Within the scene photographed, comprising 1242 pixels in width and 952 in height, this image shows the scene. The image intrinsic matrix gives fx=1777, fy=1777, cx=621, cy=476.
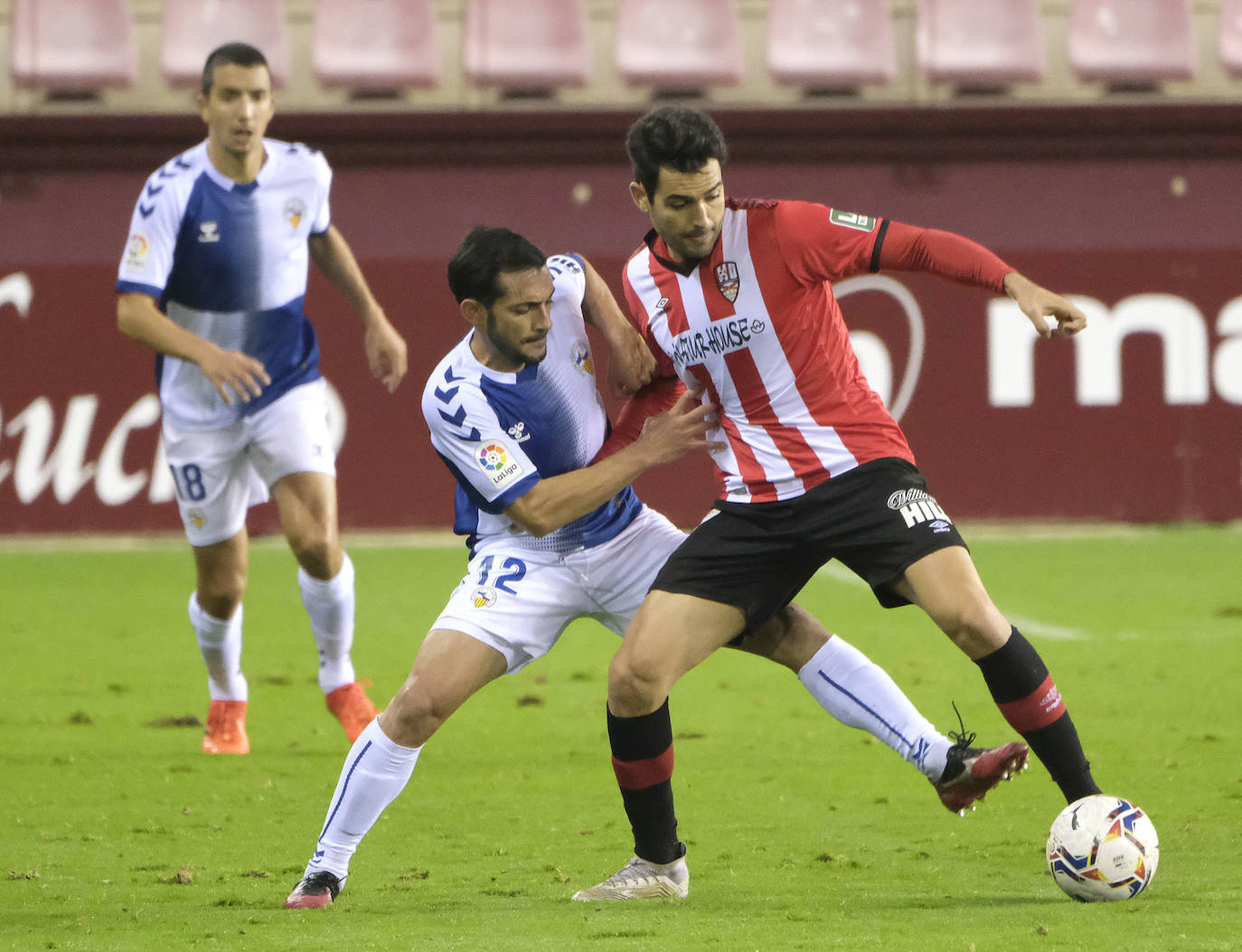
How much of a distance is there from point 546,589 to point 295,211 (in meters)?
2.30

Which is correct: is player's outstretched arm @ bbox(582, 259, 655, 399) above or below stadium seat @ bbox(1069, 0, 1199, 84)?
below

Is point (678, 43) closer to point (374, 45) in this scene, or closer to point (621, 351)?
point (374, 45)

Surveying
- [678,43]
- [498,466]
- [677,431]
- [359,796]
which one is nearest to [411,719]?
[359,796]

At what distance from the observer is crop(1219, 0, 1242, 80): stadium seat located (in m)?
13.7

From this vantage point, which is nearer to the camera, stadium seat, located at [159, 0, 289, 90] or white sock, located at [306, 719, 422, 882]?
white sock, located at [306, 719, 422, 882]

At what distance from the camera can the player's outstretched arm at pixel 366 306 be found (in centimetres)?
589

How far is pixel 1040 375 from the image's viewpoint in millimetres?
11820

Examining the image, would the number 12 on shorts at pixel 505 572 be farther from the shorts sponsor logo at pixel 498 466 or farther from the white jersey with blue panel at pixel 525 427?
the shorts sponsor logo at pixel 498 466

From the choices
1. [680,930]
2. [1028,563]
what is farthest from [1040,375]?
[680,930]

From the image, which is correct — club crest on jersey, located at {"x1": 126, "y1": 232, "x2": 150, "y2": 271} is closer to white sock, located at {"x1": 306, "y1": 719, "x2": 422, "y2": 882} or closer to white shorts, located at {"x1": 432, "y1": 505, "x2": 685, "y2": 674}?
white shorts, located at {"x1": 432, "y1": 505, "x2": 685, "y2": 674}

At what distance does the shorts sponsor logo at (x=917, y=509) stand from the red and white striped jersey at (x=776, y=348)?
13 centimetres

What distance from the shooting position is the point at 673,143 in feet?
12.8

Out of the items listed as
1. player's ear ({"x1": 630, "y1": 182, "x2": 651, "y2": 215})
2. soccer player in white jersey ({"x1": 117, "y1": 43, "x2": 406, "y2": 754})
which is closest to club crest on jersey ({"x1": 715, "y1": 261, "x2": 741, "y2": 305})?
player's ear ({"x1": 630, "y1": 182, "x2": 651, "y2": 215})

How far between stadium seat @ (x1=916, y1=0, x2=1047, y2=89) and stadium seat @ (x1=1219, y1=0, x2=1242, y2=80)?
54.2 inches
